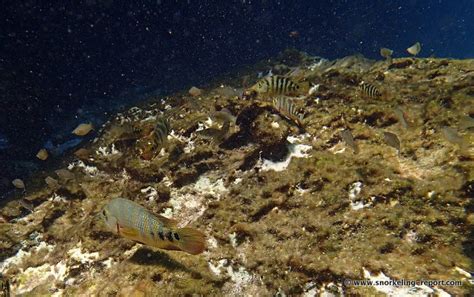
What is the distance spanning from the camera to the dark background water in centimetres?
1057

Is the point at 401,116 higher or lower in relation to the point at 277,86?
lower

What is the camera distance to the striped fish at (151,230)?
2.30 meters

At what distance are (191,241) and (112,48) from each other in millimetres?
15007

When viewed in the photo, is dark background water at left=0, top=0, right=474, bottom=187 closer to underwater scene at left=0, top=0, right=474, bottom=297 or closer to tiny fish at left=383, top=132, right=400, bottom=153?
underwater scene at left=0, top=0, right=474, bottom=297

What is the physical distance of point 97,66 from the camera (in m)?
14.5

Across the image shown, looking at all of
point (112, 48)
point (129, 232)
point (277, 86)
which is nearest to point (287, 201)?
point (277, 86)

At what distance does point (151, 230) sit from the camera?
7.64 ft

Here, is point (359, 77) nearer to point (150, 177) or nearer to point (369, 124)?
point (369, 124)

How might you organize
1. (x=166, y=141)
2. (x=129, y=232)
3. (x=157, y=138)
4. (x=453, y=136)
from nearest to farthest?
(x=129, y=232) → (x=453, y=136) → (x=157, y=138) → (x=166, y=141)

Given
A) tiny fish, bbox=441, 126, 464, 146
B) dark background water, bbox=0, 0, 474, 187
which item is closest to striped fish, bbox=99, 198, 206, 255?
tiny fish, bbox=441, 126, 464, 146

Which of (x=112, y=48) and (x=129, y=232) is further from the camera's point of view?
(x=112, y=48)

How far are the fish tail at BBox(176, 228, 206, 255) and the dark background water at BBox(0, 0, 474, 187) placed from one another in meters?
8.70

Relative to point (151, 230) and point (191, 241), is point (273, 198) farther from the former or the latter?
point (151, 230)

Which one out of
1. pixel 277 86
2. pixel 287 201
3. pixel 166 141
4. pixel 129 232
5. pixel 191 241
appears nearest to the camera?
pixel 191 241
